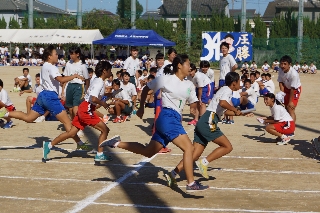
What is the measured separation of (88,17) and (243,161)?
5458 centimetres

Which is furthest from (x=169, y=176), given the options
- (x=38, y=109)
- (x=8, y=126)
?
(x=8, y=126)

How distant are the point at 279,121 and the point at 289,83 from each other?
1.06 meters

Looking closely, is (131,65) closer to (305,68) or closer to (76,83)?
(76,83)

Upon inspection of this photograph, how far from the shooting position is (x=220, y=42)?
1742 inches

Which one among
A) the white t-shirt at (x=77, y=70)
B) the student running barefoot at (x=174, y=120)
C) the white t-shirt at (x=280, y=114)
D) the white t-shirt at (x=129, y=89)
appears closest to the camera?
the student running barefoot at (x=174, y=120)

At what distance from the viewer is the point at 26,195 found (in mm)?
8398

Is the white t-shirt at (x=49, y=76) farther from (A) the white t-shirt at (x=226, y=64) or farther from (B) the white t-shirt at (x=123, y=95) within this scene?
(A) the white t-shirt at (x=226, y=64)

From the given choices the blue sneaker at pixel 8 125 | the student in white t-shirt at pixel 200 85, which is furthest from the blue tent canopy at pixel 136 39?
the blue sneaker at pixel 8 125

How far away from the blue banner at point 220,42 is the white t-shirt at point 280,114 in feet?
100

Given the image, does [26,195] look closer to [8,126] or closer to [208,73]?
[8,126]

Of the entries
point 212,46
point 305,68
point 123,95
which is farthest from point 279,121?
point 305,68

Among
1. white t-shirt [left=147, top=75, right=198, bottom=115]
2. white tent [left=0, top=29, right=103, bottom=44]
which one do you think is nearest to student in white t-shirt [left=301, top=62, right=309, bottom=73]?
white tent [left=0, top=29, right=103, bottom=44]

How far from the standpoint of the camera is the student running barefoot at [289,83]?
14.0m

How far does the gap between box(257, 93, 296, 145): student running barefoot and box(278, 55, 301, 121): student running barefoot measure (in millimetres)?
508
